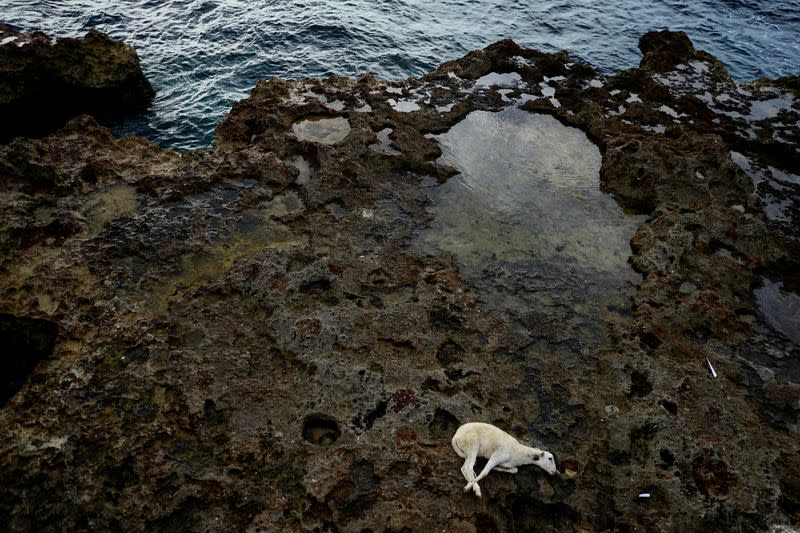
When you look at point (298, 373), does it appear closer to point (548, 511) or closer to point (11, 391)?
point (548, 511)

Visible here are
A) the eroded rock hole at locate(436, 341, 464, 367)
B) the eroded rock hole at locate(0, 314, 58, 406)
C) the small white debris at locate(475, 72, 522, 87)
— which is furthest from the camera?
the small white debris at locate(475, 72, 522, 87)

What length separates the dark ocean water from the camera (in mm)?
14117

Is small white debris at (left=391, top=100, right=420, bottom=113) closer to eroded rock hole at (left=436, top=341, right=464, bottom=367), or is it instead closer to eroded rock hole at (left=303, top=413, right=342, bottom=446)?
eroded rock hole at (left=436, top=341, right=464, bottom=367)

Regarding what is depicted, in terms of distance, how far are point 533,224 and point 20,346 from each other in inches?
291

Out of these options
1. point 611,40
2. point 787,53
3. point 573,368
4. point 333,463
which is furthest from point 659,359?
point 787,53

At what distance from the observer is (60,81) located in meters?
11.7

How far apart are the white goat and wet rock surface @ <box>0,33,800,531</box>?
173 millimetres

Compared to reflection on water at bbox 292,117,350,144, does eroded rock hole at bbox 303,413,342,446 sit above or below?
below

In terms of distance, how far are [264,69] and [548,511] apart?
1455cm

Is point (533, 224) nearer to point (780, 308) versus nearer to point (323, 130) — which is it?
point (780, 308)

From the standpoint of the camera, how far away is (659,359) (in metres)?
5.93

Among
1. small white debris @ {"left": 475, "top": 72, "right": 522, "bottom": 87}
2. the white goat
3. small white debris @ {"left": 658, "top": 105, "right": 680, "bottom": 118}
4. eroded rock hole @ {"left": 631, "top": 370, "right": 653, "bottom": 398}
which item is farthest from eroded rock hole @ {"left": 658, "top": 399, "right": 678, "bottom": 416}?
small white debris @ {"left": 475, "top": 72, "right": 522, "bottom": 87}

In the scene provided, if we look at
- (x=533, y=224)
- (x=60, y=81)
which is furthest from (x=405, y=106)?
(x=60, y=81)

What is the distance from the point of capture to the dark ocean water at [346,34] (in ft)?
46.3
